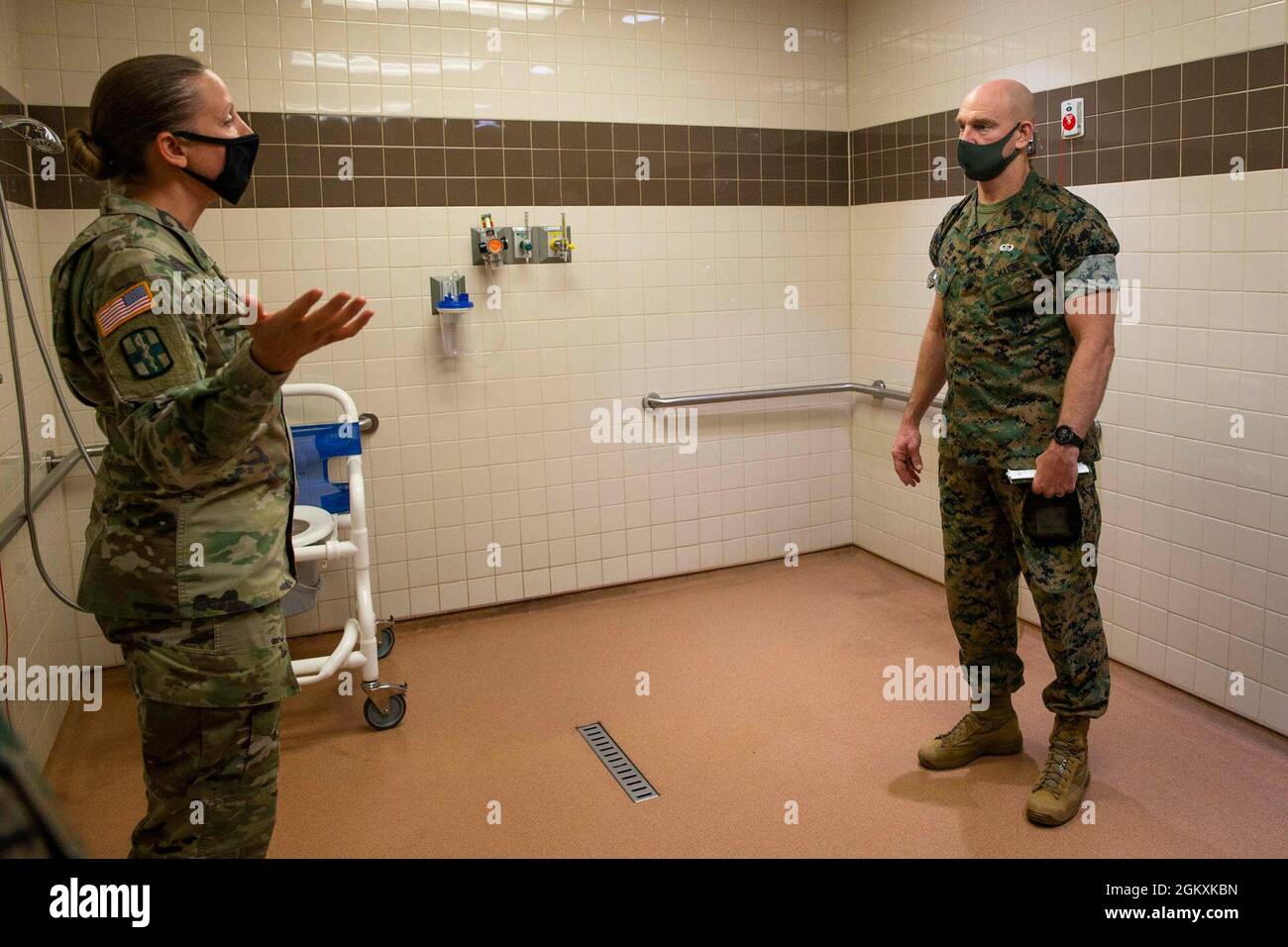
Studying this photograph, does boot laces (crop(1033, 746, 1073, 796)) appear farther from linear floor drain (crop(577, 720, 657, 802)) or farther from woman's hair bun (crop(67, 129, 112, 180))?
woman's hair bun (crop(67, 129, 112, 180))

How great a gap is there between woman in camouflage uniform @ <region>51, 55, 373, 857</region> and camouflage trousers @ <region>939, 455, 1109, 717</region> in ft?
6.21

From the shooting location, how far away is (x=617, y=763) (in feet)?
10.3

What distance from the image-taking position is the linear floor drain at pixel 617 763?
2965 mm

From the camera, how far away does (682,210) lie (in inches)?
184

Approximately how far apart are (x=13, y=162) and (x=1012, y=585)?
336 centimetres

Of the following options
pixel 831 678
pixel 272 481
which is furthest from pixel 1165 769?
pixel 272 481

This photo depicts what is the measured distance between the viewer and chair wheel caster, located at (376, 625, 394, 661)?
4.08m

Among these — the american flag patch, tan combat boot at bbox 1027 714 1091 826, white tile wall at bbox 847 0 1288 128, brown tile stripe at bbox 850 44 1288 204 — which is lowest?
tan combat boot at bbox 1027 714 1091 826

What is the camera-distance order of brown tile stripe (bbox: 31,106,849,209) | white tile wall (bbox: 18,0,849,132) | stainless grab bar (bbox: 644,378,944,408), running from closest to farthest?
white tile wall (bbox: 18,0,849,132)
brown tile stripe (bbox: 31,106,849,209)
stainless grab bar (bbox: 644,378,944,408)

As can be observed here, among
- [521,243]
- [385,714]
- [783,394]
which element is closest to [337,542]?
[385,714]

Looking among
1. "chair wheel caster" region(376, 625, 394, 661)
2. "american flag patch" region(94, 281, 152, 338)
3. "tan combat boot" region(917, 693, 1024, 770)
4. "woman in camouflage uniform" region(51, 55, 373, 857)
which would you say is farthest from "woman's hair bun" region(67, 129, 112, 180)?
"chair wheel caster" region(376, 625, 394, 661)

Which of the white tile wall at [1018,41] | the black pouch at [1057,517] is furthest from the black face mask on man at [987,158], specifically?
the white tile wall at [1018,41]

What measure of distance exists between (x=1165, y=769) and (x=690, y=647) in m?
1.70
